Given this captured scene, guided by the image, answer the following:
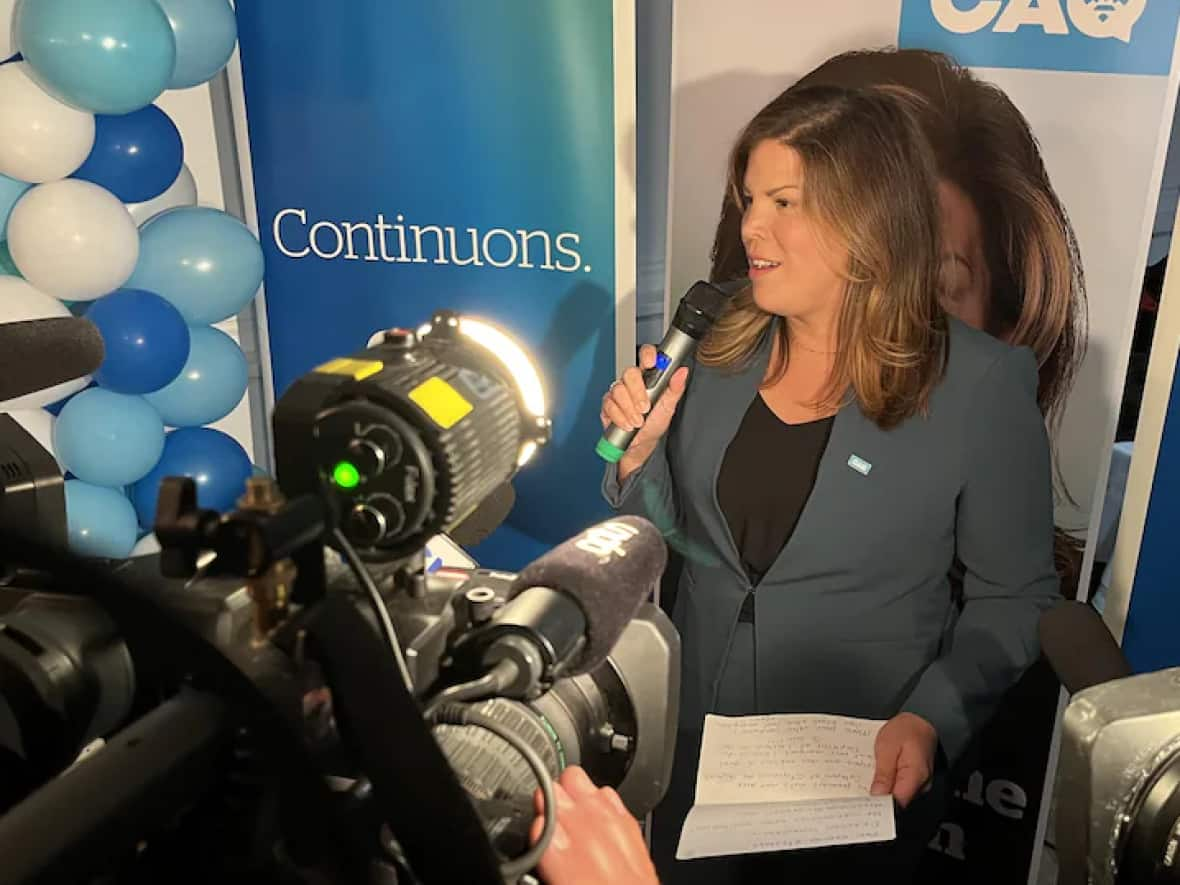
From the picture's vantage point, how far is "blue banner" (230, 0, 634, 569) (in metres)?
1.85

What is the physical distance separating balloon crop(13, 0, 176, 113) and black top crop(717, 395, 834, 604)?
3.52 feet

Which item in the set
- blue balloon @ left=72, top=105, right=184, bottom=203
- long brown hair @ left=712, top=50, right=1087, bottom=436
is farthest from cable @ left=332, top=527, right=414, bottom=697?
blue balloon @ left=72, top=105, right=184, bottom=203

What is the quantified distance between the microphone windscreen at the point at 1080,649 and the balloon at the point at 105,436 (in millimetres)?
1553

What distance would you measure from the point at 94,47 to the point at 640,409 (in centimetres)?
98

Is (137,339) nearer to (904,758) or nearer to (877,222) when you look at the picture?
(877,222)

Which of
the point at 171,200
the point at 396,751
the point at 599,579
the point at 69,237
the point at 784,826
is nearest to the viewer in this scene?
the point at 396,751

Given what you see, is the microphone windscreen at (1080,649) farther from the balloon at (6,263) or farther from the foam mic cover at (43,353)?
the balloon at (6,263)

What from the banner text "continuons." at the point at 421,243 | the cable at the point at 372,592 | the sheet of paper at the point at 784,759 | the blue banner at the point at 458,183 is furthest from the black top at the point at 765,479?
the cable at the point at 372,592

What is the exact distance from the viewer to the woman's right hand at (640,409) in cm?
154

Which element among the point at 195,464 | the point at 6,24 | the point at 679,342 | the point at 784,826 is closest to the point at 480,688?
the point at 784,826

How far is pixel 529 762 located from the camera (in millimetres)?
665

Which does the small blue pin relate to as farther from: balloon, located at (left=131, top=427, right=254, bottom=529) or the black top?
balloon, located at (left=131, top=427, right=254, bottom=529)

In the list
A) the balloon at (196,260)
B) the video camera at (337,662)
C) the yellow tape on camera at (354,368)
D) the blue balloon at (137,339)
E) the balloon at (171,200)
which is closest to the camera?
the video camera at (337,662)

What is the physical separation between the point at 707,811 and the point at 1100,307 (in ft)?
2.87
